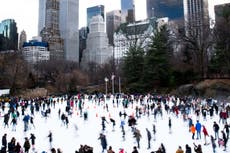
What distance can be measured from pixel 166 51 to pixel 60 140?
39364mm

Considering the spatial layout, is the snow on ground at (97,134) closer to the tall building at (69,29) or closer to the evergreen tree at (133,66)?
the evergreen tree at (133,66)

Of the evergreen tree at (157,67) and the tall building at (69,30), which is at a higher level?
the tall building at (69,30)

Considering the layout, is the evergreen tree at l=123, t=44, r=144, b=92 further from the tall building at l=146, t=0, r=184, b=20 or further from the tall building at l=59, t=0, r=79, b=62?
the tall building at l=59, t=0, r=79, b=62

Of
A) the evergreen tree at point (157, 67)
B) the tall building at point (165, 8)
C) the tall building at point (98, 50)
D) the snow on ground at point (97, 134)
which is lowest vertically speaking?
the snow on ground at point (97, 134)

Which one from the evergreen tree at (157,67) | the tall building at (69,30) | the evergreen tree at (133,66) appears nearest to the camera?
the evergreen tree at (157,67)

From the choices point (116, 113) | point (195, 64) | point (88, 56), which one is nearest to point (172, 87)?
point (195, 64)

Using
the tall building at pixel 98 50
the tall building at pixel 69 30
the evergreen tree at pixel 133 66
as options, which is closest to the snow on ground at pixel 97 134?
the evergreen tree at pixel 133 66

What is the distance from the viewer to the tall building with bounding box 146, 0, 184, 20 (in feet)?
568

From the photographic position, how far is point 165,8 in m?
177

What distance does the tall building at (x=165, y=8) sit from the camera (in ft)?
568

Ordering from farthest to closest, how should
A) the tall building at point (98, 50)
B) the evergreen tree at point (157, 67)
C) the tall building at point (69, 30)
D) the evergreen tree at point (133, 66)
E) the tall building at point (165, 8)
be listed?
the tall building at point (69, 30) → the tall building at point (98, 50) → the tall building at point (165, 8) → the evergreen tree at point (133, 66) → the evergreen tree at point (157, 67)

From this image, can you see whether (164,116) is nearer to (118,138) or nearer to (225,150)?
(118,138)

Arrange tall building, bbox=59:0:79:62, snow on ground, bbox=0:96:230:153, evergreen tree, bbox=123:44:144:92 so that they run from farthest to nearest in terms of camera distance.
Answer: tall building, bbox=59:0:79:62, evergreen tree, bbox=123:44:144:92, snow on ground, bbox=0:96:230:153

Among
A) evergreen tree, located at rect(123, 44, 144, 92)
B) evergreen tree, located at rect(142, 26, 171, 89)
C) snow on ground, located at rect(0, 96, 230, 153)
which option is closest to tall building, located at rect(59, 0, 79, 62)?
evergreen tree, located at rect(123, 44, 144, 92)
